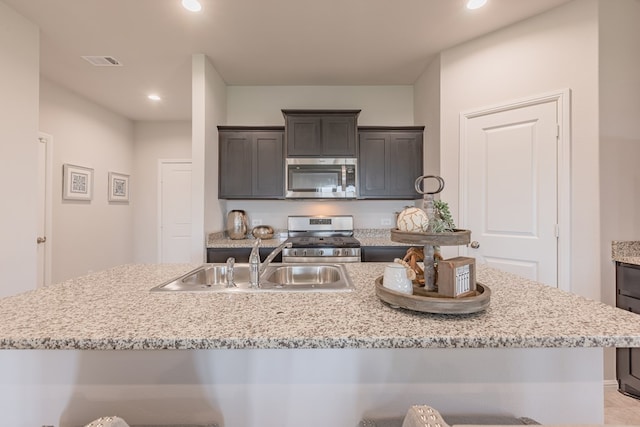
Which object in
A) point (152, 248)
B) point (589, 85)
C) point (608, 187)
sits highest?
point (589, 85)

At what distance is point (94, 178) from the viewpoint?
4137mm

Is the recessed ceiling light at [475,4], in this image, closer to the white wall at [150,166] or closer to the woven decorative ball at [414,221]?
the woven decorative ball at [414,221]

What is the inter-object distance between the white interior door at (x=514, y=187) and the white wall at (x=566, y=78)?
110 millimetres

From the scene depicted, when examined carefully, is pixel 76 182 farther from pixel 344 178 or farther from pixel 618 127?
pixel 618 127

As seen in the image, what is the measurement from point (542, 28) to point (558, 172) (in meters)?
1.14

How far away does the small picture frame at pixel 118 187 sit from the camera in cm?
442

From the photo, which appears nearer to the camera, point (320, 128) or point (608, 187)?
point (608, 187)

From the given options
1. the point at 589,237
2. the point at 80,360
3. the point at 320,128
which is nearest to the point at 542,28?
the point at 589,237

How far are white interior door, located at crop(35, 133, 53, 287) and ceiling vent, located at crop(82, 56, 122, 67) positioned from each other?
1106mm

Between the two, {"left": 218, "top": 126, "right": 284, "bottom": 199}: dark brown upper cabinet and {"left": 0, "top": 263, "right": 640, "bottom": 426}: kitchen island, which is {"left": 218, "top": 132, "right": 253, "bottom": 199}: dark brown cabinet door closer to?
{"left": 218, "top": 126, "right": 284, "bottom": 199}: dark brown upper cabinet

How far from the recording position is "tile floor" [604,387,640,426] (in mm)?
1825

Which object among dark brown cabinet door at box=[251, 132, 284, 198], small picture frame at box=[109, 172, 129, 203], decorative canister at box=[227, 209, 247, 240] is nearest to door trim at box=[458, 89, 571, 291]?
dark brown cabinet door at box=[251, 132, 284, 198]

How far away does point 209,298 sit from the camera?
1.07 meters

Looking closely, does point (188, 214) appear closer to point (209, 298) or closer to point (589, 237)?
point (209, 298)
